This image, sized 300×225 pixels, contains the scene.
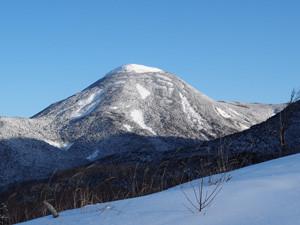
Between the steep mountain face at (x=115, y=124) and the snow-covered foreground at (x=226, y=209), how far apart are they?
32.2m

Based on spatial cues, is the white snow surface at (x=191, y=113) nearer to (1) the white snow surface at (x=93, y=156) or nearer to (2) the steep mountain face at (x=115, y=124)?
(2) the steep mountain face at (x=115, y=124)

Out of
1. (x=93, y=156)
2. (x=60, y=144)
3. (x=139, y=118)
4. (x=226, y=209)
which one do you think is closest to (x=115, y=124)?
(x=139, y=118)

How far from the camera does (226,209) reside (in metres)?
2.82

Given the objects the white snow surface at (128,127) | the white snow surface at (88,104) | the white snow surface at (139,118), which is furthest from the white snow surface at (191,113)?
the white snow surface at (88,104)

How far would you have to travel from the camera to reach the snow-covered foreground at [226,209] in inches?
98.7

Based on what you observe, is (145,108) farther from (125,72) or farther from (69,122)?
(125,72)

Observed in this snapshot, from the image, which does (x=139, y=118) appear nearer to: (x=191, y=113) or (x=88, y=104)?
(x=191, y=113)

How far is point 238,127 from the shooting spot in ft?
182

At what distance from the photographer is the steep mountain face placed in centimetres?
3875

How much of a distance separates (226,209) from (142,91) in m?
61.8

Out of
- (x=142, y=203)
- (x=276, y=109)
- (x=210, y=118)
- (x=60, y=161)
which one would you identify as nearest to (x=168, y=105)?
(x=210, y=118)

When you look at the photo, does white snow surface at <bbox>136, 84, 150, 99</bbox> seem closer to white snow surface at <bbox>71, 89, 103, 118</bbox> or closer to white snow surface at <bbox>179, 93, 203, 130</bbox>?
white snow surface at <bbox>179, 93, 203, 130</bbox>

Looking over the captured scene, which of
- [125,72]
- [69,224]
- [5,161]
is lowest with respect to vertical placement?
[69,224]

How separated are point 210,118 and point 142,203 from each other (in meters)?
54.1
